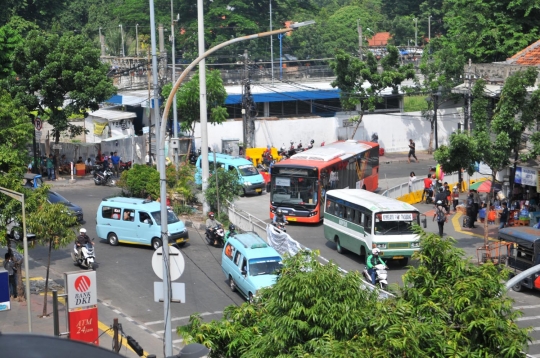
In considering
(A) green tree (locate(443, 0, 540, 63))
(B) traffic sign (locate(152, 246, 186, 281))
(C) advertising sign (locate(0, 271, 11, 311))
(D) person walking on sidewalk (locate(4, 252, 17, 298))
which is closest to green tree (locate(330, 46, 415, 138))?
(A) green tree (locate(443, 0, 540, 63))

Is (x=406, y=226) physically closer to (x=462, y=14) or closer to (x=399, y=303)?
(x=399, y=303)

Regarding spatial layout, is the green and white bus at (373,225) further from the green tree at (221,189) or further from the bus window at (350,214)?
the green tree at (221,189)

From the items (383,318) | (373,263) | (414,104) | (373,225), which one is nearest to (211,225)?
(373,225)

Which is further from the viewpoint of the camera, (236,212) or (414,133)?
(414,133)

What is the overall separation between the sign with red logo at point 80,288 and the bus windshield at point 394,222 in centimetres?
1115

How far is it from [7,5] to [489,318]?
47742 millimetres

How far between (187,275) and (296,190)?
7.80 metres

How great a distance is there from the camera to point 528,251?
2327 centimetres

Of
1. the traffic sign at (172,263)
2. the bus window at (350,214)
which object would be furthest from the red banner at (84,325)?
the bus window at (350,214)

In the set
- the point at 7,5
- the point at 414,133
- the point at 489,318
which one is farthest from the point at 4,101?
the point at 414,133

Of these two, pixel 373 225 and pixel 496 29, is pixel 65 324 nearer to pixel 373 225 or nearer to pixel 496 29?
pixel 373 225

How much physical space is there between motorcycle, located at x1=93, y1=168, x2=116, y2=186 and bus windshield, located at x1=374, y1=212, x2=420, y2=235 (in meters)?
17.0

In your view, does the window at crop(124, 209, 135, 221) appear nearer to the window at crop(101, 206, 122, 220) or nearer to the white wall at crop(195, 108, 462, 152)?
the window at crop(101, 206, 122, 220)

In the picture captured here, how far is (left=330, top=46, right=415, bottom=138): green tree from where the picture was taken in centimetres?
4675
